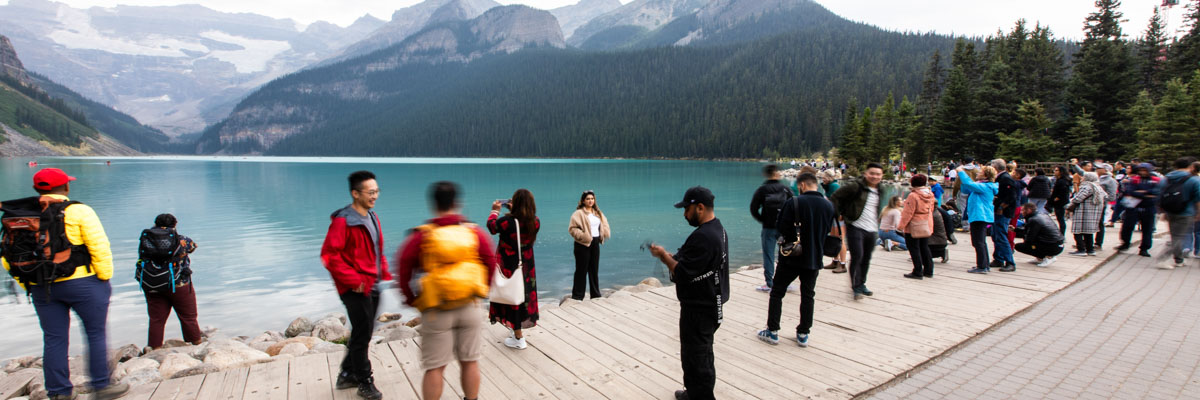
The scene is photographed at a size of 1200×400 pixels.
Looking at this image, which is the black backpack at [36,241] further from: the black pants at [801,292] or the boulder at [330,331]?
the black pants at [801,292]

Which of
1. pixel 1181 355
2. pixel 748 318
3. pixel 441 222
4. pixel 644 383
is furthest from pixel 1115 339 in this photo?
pixel 441 222

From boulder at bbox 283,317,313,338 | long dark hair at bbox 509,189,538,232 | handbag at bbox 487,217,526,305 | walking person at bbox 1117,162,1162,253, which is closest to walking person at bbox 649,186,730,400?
handbag at bbox 487,217,526,305

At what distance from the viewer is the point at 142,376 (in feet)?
16.6

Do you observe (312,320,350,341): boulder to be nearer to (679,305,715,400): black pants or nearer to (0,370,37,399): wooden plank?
(0,370,37,399): wooden plank

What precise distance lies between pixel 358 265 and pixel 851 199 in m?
5.67

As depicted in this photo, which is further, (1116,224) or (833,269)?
(1116,224)

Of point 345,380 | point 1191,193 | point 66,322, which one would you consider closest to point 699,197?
point 345,380

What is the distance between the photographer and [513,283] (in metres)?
4.91

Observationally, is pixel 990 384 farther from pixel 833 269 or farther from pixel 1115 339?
pixel 833 269

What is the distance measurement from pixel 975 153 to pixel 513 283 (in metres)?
51.7

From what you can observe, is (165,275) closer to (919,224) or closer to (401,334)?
(401,334)

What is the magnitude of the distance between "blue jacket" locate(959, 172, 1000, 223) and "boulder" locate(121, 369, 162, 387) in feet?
34.7

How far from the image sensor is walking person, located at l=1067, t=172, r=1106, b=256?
9375 millimetres

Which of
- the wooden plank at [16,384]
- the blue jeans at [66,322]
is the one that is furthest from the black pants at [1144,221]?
the wooden plank at [16,384]
